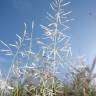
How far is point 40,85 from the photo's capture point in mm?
3451

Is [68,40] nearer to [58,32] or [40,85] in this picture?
[58,32]

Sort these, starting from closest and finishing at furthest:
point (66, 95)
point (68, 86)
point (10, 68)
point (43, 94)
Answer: point (43, 94) → point (10, 68) → point (66, 95) → point (68, 86)

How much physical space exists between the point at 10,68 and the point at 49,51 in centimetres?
46

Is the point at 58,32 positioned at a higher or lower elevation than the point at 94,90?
higher

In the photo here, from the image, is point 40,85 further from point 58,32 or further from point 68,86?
point 68,86

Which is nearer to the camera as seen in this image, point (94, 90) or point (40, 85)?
point (40, 85)

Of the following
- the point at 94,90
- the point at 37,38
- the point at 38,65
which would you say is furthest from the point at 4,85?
the point at 94,90

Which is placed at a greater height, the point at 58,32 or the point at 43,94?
the point at 58,32

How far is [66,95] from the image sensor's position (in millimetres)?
4754

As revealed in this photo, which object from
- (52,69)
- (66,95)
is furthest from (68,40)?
(66,95)

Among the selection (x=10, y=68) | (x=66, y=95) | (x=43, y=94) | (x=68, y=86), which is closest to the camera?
(x=43, y=94)

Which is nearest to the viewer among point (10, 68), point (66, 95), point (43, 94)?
point (43, 94)

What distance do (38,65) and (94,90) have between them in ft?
5.61

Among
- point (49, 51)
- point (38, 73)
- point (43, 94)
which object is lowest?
point (43, 94)
